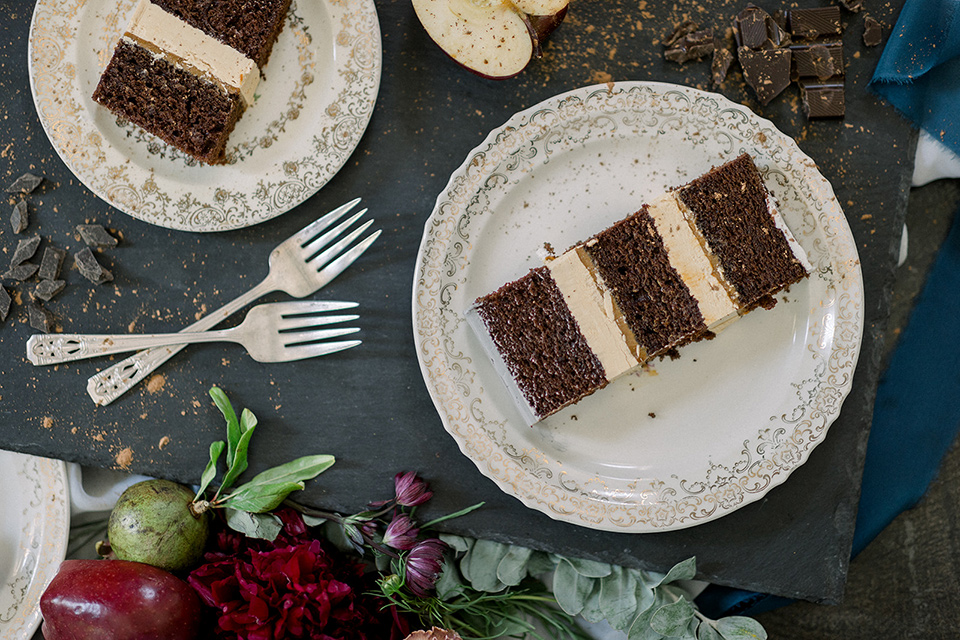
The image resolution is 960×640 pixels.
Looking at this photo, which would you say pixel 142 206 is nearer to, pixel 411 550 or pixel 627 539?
pixel 411 550

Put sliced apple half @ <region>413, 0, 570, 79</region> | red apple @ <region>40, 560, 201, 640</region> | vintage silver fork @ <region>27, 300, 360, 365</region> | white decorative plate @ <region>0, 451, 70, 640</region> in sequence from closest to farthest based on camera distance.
A: red apple @ <region>40, 560, 201, 640</region>
sliced apple half @ <region>413, 0, 570, 79</region>
vintage silver fork @ <region>27, 300, 360, 365</region>
white decorative plate @ <region>0, 451, 70, 640</region>

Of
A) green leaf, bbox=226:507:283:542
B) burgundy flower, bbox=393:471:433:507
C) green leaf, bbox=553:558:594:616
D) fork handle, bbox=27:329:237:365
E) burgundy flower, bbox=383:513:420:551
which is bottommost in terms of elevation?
green leaf, bbox=553:558:594:616

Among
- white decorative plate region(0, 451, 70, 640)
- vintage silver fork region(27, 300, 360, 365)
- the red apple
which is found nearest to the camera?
the red apple

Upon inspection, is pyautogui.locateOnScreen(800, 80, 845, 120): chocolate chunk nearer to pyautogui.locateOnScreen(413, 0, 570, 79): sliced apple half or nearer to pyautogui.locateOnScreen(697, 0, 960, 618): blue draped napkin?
pyautogui.locateOnScreen(697, 0, 960, 618): blue draped napkin

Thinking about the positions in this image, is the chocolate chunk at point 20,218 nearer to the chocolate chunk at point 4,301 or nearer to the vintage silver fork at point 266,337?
the chocolate chunk at point 4,301

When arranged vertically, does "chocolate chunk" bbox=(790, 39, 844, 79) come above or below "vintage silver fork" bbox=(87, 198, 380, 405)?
above

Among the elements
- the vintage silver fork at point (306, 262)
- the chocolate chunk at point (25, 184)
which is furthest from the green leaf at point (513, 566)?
the chocolate chunk at point (25, 184)

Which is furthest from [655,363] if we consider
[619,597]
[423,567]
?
[423,567]

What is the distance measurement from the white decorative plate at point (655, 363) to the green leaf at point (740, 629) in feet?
1.20

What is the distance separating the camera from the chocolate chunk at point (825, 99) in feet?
7.40

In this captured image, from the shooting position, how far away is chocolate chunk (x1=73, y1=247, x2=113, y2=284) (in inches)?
90.4

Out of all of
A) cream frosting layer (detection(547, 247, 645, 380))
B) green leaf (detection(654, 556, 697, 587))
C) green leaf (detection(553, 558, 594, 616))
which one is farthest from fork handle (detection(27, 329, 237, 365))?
green leaf (detection(654, 556, 697, 587))

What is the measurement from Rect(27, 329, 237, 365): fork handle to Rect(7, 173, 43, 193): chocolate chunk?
0.53 m

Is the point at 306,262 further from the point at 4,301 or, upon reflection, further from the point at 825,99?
the point at 825,99
